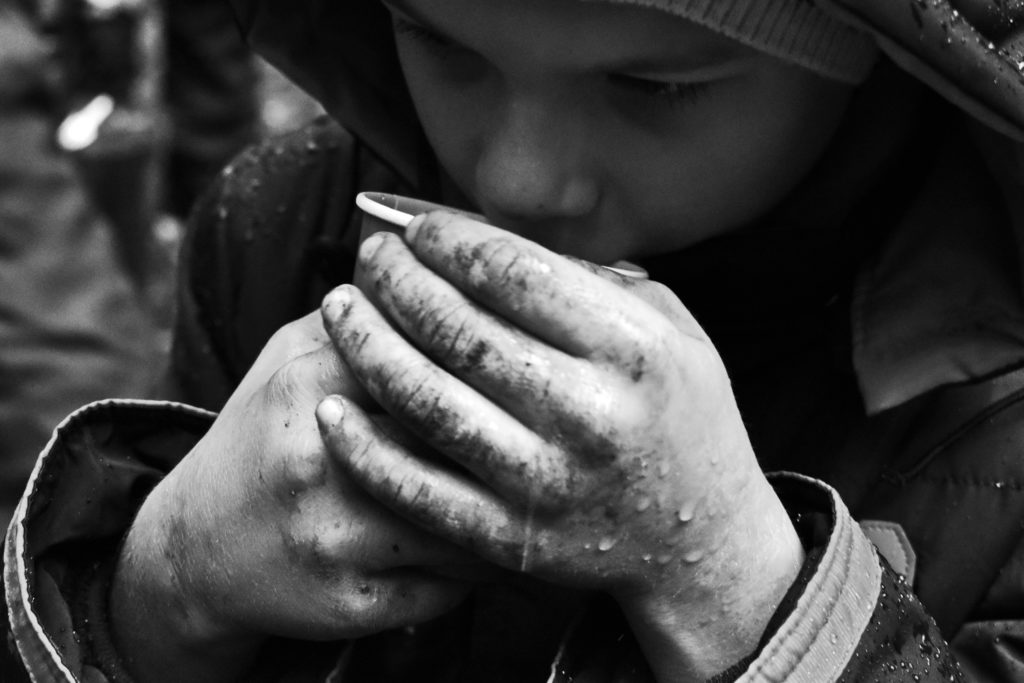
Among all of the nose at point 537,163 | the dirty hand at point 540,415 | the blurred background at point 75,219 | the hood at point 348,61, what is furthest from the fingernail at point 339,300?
the blurred background at point 75,219

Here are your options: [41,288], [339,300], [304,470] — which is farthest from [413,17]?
[41,288]

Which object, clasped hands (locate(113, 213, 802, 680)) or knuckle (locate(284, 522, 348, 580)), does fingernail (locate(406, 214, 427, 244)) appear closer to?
clasped hands (locate(113, 213, 802, 680))

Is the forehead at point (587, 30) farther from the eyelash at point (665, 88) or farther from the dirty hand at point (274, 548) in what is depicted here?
the dirty hand at point (274, 548)

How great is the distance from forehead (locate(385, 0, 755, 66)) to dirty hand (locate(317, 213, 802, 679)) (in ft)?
0.62

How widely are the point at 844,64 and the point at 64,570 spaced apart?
2.72ft

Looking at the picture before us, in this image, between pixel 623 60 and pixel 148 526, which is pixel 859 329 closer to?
pixel 623 60

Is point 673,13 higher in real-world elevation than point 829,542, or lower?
higher

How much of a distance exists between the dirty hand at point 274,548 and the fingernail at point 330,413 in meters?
0.04

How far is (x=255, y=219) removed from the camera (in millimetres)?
1636

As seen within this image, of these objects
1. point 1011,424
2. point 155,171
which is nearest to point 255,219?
point 1011,424

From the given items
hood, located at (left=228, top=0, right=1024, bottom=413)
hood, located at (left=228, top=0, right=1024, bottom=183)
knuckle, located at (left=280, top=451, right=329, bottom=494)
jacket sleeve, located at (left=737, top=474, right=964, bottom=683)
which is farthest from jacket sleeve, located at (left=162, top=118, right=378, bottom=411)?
jacket sleeve, located at (left=737, top=474, right=964, bottom=683)

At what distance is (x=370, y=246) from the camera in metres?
0.94

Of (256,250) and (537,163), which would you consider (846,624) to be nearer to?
(537,163)

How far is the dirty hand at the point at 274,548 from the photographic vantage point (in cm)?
93
